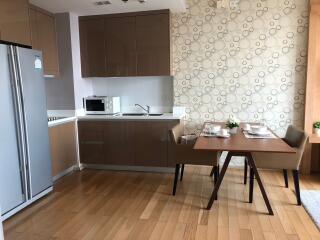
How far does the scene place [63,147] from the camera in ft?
13.0

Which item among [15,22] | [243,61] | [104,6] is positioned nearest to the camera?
[15,22]

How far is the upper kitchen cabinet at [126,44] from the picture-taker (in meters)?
4.05

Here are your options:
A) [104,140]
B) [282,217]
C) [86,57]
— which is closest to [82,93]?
[86,57]

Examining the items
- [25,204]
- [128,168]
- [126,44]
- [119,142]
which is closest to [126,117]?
[119,142]

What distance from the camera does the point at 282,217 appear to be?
2.76 m

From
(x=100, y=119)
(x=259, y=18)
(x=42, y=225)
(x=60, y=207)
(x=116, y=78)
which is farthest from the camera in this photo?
(x=116, y=78)

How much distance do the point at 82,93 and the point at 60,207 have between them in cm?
194

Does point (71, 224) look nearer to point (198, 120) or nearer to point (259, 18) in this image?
point (198, 120)

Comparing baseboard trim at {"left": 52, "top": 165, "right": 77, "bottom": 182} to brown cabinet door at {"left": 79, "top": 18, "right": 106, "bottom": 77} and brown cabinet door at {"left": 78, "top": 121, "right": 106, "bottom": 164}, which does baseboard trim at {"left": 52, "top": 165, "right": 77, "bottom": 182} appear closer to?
brown cabinet door at {"left": 78, "top": 121, "right": 106, "bottom": 164}

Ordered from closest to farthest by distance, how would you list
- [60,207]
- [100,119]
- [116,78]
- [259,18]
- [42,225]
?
1. [42,225]
2. [60,207]
3. [259,18]
4. [100,119]
5. [116,78]

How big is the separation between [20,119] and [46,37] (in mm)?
1532

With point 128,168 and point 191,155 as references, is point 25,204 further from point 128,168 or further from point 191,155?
point 191,155

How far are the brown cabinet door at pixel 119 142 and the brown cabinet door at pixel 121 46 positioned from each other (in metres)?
0.79

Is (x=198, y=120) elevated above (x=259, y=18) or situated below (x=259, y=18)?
below
